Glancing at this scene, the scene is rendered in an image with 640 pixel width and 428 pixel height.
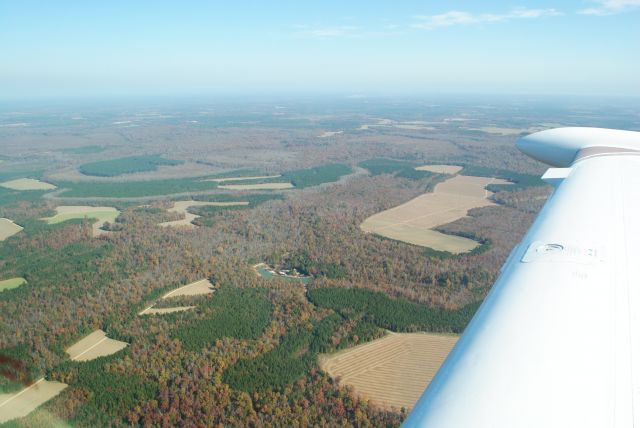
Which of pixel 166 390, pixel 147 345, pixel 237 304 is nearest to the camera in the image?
pixel 166 390

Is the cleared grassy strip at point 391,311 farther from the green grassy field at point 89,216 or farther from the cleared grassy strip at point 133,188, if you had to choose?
the cleared grassy strip at point 133,188

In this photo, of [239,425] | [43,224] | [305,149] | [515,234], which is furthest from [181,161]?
[239,425]

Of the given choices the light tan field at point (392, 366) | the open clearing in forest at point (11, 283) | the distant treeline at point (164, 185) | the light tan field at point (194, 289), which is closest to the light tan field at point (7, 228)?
the open clearing in forest at point (11, 283)

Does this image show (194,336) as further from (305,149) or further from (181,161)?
(305,149)

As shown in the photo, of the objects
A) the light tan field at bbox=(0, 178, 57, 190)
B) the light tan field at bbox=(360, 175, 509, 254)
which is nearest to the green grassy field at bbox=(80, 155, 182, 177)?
the light tan field at bbox=(0, 178, 57, 190)

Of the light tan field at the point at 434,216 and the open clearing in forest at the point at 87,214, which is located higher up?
the light tan field at the point at 434,216

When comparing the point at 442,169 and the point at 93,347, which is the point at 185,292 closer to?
the point at 93,347

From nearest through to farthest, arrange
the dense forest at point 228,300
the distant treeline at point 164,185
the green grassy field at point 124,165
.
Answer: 1. the dense forest at point 228,300
2. the distant treeline at point 164,185
3. the green grassy field at point 124,165
